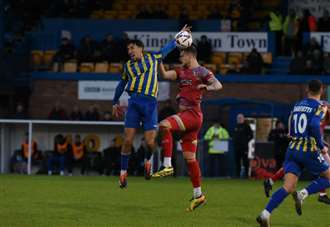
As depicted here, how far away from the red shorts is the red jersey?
134 millimetres

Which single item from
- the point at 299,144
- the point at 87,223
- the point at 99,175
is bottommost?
the point at 99,175

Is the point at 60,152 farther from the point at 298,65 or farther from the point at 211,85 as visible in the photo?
the point at 211,85

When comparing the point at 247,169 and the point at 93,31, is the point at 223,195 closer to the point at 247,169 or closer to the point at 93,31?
the point at 247,169

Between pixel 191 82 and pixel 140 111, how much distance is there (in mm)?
2370

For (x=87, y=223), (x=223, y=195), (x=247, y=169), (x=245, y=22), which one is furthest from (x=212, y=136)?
(x=87, y=223)

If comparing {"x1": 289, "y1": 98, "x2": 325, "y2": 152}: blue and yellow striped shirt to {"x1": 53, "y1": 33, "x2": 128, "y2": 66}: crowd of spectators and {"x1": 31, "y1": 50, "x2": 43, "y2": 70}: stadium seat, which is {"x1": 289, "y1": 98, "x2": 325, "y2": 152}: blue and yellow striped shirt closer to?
{"x1": 53, "y1": 33, "x2": 128, "y2": 66}: crowd of spectators

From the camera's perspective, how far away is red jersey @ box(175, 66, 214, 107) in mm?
14539

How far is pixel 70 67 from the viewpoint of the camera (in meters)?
30.9

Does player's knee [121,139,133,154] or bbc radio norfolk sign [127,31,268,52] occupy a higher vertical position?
bbc radio norfolk sign [127,31,268,52]

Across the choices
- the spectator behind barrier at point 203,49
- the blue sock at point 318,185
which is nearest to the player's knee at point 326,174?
the blue sock at point 318,185

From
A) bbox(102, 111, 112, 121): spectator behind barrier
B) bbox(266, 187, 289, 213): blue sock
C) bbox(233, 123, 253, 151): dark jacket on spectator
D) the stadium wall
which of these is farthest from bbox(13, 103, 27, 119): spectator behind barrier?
bbox(266, 187, 289, 213): blue sock

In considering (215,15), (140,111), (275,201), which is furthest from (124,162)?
(215,15)

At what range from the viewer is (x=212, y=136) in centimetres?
2805

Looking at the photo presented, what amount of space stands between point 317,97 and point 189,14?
2089 centimetres
